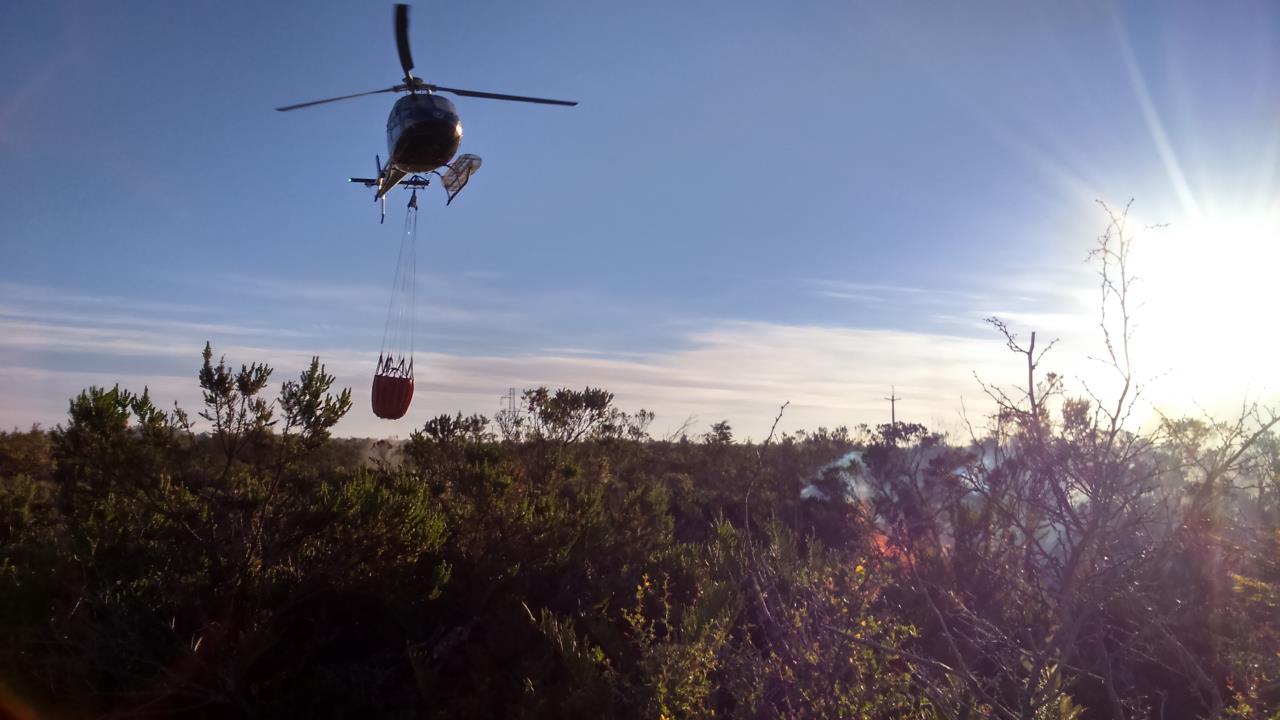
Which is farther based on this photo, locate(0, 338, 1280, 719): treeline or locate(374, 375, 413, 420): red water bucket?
locate(374, 375, 413, 420): red water bucket

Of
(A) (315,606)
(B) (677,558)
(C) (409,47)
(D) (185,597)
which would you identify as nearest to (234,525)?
(D) (185,597)

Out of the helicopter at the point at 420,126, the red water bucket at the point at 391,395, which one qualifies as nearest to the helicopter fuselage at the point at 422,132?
the helicopter at the point at 420,126

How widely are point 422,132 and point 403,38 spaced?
1.24 meters

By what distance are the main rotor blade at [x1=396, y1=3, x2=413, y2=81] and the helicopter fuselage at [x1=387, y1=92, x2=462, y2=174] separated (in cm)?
41

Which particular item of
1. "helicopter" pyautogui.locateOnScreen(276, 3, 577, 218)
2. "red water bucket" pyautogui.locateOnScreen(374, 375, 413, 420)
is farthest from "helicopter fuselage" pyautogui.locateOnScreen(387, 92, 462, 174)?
"red water bucket" pyautogui.locateOnScreen(374, 375, 413, 420)

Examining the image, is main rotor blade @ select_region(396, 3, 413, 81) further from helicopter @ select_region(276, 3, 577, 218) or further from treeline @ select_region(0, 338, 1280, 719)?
treeline @ select_region(0, 338, 1280, 719)

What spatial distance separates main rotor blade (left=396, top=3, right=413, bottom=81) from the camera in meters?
8.92

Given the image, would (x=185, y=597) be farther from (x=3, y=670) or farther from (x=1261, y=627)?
(x=1261, y=627)

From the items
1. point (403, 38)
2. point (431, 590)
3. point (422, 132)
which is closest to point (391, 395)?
point (431, 590)

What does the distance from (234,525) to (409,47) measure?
21.8 ft

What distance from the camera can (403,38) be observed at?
9.40 metres

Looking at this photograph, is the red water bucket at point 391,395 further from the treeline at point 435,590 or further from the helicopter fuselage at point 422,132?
the helicopter fuselage at point 422,132

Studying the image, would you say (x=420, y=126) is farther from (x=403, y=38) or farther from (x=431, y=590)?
(x=431, y=590)

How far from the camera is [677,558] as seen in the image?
961cm
